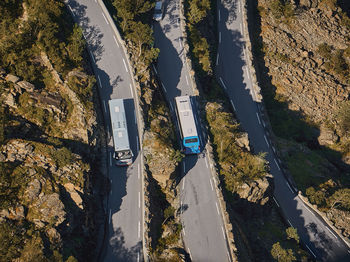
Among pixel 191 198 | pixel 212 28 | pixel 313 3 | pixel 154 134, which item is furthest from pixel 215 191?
pixel 313 3

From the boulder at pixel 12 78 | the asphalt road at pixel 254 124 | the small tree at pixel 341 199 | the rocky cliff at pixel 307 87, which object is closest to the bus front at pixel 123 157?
the boulder at pixel 12 78

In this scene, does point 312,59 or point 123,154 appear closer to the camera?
point 123,154

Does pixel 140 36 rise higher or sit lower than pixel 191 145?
higher

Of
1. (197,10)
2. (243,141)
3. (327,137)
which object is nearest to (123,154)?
(243,141)

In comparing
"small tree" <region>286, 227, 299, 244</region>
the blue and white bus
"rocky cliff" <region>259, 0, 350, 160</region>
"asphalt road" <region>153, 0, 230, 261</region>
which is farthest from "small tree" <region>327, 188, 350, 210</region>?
the blue and white bus

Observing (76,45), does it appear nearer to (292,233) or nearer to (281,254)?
(281,254)

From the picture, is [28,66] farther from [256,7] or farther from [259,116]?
[256,7]

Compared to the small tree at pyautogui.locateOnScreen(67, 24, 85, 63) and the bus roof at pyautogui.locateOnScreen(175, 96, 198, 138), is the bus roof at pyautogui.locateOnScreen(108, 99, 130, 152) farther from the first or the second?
the bus roof at pyautogui.locateOnScreen(175, 96, 198, 138)

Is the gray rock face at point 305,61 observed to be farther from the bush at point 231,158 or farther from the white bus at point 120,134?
the white bus at point 120,134
